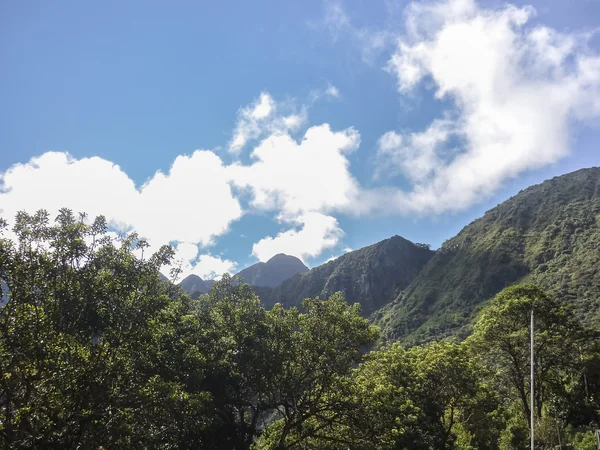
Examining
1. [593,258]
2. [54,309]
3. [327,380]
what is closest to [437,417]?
[327,380]

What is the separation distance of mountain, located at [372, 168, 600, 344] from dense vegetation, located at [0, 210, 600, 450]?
86.0m

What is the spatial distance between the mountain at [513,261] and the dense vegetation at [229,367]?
86.0 meters

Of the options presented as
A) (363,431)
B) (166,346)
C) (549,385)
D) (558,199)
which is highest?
(558,199)

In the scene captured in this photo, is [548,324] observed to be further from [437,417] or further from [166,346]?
[166,346]

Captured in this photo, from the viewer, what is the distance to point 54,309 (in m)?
10.2

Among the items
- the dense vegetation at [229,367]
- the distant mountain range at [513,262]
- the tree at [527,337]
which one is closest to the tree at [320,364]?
the dense vegetation at [229,367]

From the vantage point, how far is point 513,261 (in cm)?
15425

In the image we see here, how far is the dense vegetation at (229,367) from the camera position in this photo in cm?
942

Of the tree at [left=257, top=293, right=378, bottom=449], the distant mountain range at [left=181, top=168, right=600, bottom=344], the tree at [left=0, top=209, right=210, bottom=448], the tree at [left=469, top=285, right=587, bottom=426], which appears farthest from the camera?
the distant mountain range at [left=181, top=168, right=600, bottom=344]

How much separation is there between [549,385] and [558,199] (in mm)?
176182

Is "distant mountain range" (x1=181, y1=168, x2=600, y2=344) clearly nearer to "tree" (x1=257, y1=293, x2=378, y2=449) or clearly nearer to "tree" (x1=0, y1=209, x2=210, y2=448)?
"tree" (x1=257, y1=293, x2=378, y2=449)

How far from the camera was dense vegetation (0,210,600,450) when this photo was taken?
942 cm

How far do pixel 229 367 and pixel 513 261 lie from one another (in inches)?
6444

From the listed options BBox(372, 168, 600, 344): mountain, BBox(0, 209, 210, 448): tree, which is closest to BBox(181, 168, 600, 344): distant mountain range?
BBox(372, 168, 600, 344): mountain
